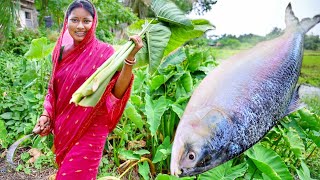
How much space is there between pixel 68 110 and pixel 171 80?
1400 millimetres

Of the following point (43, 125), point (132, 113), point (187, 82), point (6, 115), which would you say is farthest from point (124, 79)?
point (6, 115)

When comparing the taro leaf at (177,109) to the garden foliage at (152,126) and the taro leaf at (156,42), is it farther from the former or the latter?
the taro leaf at (156,42)

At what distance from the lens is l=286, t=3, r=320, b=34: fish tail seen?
14.6 inches

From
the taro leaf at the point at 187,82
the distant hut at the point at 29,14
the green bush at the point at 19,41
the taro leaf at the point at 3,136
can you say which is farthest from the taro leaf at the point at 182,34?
the distant hut at the point at 29,14

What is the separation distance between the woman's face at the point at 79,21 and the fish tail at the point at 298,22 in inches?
39.9

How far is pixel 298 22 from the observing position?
1.25ft

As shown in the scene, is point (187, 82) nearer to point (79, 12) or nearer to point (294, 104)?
point (79, 12)

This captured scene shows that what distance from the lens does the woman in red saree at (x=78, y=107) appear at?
132 centimetres

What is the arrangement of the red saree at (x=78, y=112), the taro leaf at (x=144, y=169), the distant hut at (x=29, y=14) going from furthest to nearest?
the distant hut at (x=29, y=14)
the taro leaf at (x=144, y=169)
the red saree at (x=78, y=112)

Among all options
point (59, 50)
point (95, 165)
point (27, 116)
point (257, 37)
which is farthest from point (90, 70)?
point (27, 116)

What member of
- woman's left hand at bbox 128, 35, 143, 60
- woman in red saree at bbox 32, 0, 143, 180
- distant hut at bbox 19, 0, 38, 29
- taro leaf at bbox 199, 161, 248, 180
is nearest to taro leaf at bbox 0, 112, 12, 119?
woman in red saree at bbox 32, 0, 143, 180

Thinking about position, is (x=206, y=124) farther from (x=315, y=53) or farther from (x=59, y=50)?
(x=59, y=50)

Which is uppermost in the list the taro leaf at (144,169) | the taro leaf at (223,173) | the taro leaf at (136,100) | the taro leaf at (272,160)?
the taro leaf at (136,100)

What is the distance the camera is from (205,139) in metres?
0.32
